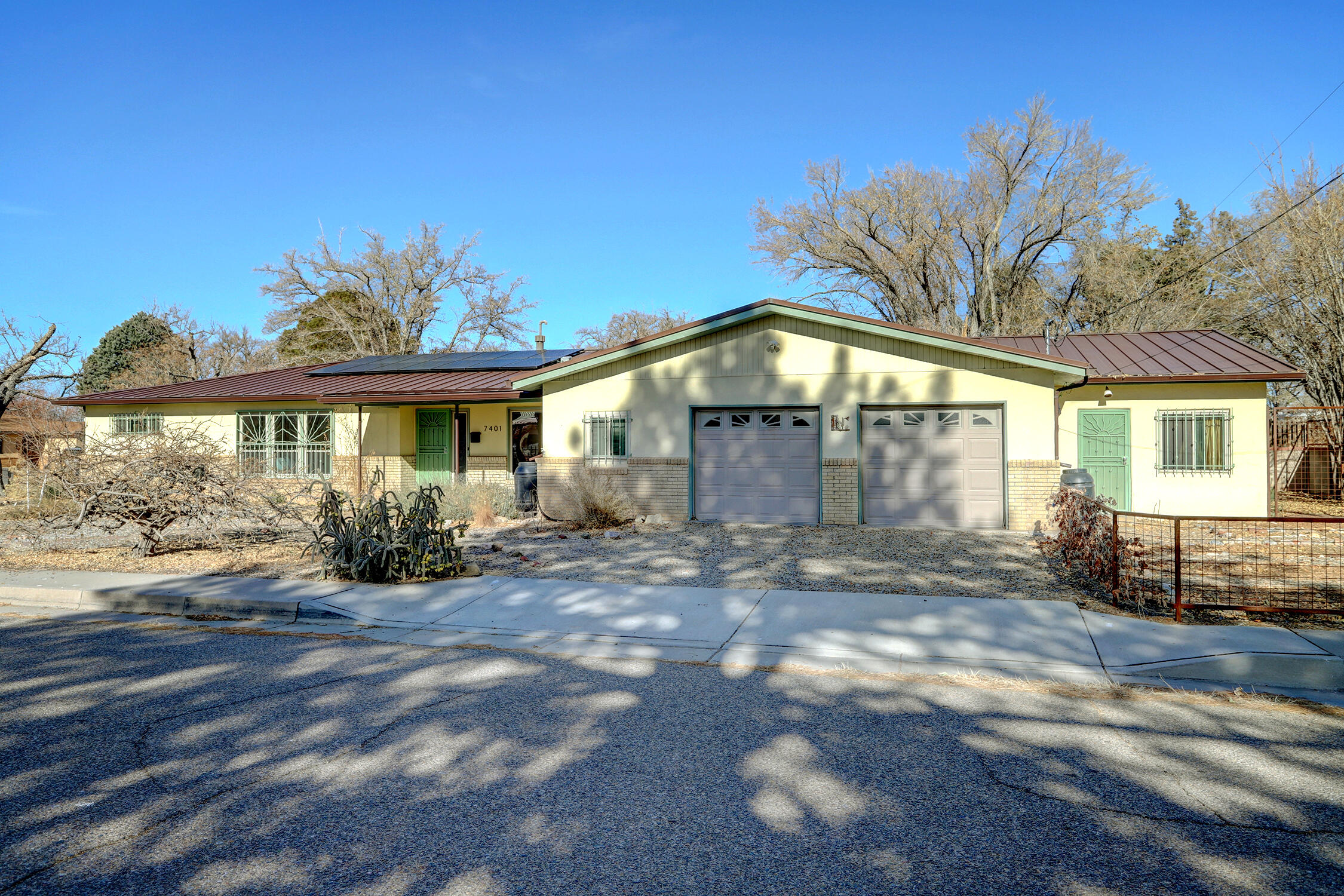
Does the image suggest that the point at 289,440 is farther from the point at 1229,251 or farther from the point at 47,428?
the point at 1229,251

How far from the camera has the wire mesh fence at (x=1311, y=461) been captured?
19.3 m

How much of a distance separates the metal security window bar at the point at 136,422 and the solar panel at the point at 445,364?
13.7ft

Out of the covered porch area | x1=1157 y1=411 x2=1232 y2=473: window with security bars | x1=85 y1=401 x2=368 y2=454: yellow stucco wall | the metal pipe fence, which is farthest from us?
x1=85 y1=401 x2=368 y2=454: yellow stucco wall

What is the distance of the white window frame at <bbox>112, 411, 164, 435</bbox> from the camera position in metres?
22.0

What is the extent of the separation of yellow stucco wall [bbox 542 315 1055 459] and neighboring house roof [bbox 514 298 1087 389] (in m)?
0.20

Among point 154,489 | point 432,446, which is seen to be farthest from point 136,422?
point 154,489

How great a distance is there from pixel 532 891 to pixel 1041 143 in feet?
108

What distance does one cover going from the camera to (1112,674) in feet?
20.4

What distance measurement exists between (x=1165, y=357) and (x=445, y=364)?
734 inches

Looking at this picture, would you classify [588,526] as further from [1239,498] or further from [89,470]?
[1239,498]

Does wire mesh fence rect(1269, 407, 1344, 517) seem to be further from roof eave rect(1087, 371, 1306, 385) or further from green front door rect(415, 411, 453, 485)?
green front door rect(415, 411, 453, 485)

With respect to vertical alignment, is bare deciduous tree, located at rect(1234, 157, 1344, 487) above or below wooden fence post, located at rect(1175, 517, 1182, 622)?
above

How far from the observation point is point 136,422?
72.9ft

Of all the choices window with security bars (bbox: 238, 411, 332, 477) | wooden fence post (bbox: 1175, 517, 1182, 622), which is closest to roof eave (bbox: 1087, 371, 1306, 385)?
wooden fence post (bbox: 1175, 517, 1182, 622)
